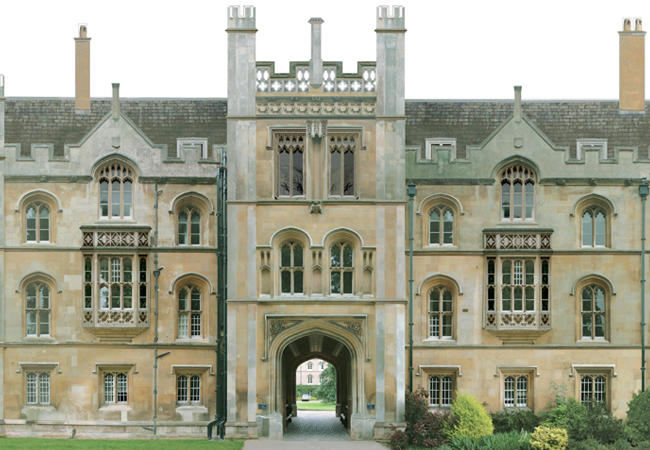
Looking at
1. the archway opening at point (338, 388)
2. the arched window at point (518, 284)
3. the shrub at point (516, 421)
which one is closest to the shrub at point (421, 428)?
the shrub at point (516, 421)

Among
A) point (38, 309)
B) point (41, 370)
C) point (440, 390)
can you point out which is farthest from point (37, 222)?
point (440, 390)

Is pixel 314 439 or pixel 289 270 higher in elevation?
pixel 289 270

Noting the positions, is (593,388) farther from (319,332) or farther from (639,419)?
(319,332)

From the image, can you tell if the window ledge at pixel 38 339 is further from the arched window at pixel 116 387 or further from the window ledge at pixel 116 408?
the window ledge at pixel 116 408

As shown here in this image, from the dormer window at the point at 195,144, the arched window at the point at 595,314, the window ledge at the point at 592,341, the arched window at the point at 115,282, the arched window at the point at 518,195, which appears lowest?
the window ledge at the point at 592,341

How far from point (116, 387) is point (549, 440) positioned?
18.2m

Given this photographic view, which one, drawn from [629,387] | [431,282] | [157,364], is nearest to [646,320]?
[629,387]

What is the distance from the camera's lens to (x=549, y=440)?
28391mm

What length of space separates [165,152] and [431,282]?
42.4 feet

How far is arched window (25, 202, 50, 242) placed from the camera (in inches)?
1395

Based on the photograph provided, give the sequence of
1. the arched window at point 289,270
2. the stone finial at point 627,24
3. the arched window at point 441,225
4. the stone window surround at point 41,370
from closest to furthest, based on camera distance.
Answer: the arched window at point 289,270 → the stone window surround at point 41,370 → the arched window at point 441,225 → the stone finial at point 627,24

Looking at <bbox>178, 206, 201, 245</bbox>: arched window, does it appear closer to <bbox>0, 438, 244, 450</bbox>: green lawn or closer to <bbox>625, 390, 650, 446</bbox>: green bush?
<bbox>0, 438, 244, 450</bbox>: green lawn

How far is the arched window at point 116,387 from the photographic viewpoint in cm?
3516

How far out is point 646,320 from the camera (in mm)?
35625
